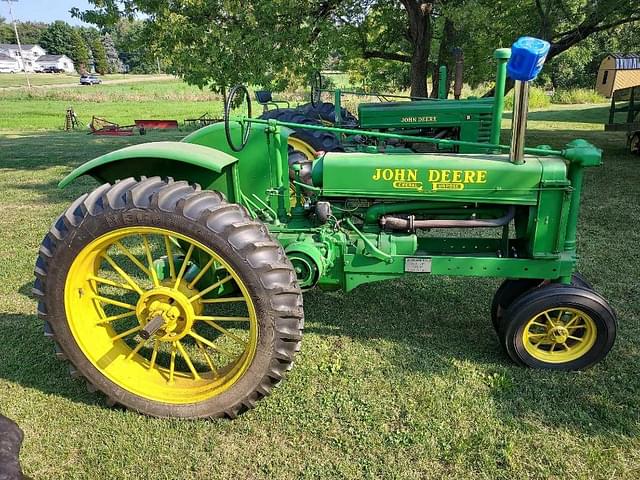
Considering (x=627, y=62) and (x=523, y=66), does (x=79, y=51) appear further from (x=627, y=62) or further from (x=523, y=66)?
(x=523, y=66)

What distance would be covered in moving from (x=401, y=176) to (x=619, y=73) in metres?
10.3

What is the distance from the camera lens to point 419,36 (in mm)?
10328

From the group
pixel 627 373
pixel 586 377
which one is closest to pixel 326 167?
pixel 586 377

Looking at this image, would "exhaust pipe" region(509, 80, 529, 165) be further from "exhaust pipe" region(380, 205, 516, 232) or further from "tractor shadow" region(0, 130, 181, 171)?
"tractor shadow" region(0, 130, 181, 171)

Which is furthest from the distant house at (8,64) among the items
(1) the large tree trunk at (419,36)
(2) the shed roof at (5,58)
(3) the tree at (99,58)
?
(1) the large tree trunk at (419,36)

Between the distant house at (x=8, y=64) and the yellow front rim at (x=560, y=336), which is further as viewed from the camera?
the distant house at (x=8, y=64)

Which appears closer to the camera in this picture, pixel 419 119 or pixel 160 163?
pixel 160 163

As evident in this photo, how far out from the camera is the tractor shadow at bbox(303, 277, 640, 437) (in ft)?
8.48

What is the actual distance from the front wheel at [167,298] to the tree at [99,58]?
86708 millimetres

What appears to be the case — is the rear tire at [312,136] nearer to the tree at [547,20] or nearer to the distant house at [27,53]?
the tree at [547,20]

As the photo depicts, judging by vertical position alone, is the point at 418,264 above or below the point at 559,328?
above

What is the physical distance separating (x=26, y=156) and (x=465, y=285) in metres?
10.2

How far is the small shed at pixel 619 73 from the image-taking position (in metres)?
10.8

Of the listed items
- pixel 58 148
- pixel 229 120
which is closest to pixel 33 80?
pixel 58 148
